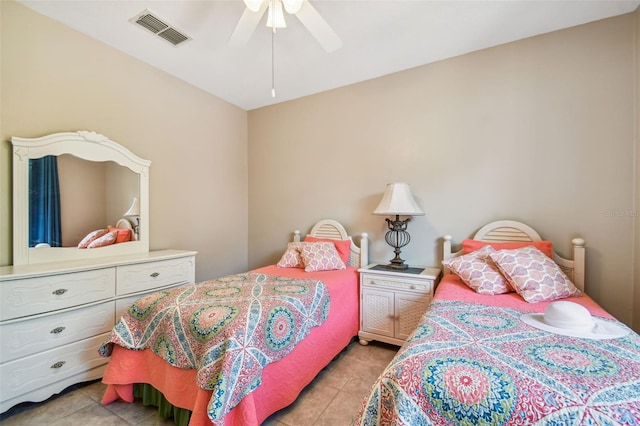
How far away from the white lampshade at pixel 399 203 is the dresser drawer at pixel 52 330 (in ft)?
7.94

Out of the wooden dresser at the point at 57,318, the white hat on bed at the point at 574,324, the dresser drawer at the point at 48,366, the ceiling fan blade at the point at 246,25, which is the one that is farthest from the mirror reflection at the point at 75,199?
the white hat on bed at the point at 574,324

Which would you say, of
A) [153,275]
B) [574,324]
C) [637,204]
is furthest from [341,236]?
[637,204]

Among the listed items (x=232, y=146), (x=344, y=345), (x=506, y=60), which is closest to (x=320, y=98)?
(x=232, y=146)

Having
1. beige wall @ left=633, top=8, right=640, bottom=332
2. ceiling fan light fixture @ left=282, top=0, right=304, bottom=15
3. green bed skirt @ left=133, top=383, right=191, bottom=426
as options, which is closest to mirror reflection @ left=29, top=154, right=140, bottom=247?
green bed skirt @ left=133, top=383, right=191, bottom=426

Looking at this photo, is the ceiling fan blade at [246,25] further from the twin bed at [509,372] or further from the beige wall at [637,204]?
the beige wall at [637,204]

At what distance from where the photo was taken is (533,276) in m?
1.80

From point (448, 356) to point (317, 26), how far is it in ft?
6.42

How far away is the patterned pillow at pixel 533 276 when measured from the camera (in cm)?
175

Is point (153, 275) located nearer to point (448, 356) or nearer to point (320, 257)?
point (320, 257)

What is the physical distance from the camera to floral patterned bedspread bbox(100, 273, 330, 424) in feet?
4.28

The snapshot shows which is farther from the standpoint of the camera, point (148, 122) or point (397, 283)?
point (148, 122)

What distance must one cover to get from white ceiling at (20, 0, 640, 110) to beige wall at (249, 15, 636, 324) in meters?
0.19

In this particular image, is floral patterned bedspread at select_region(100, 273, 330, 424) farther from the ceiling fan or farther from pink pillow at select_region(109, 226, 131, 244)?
the ceiling fan

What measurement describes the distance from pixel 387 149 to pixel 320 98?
111 cm
